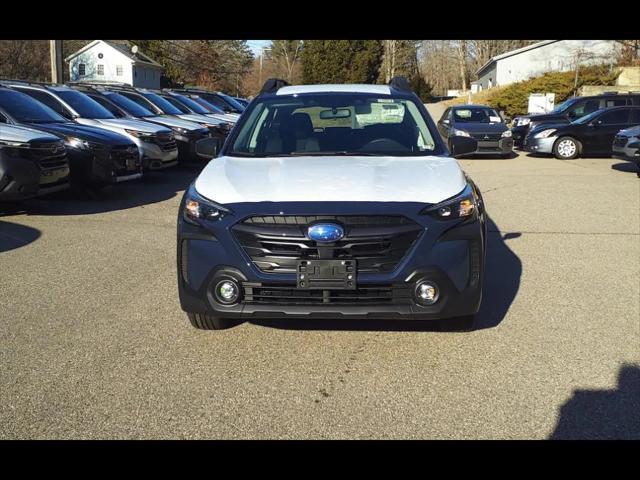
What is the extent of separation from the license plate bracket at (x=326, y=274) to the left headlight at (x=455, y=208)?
579 millimetres

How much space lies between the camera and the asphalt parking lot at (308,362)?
3273 millimetres

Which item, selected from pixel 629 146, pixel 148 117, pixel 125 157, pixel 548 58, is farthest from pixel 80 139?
pixel 548 58

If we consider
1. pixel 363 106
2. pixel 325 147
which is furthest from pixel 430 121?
pixel 325 147

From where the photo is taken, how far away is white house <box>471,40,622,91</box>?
148ft

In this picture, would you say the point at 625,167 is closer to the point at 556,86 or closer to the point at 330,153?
the point at 330,153

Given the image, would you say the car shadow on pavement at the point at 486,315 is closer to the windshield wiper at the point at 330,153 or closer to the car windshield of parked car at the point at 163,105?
the windshield wiper at the point at 330,153

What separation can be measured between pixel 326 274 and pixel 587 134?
17132 mm

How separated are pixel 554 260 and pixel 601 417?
3.68 metres

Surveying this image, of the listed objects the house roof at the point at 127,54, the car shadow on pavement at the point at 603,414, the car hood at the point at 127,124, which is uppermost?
the house roof at the point at 127,54

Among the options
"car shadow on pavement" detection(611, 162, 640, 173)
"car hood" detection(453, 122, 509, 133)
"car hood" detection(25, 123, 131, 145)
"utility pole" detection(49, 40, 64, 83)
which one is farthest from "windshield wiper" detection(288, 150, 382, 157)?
"utility pole" detection(49, 40, 64, 83)

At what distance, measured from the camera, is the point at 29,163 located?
8.32 metres

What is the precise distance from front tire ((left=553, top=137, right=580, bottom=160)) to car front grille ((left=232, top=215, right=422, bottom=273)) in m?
16.5

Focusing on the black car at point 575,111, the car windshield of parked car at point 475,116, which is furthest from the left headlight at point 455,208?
the black car at point 575,111

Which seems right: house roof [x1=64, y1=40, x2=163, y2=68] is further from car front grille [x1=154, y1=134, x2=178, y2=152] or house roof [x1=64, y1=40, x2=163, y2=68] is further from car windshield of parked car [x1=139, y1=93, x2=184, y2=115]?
car front grille [x1=154, y1=134, x2=178, y2=152]
